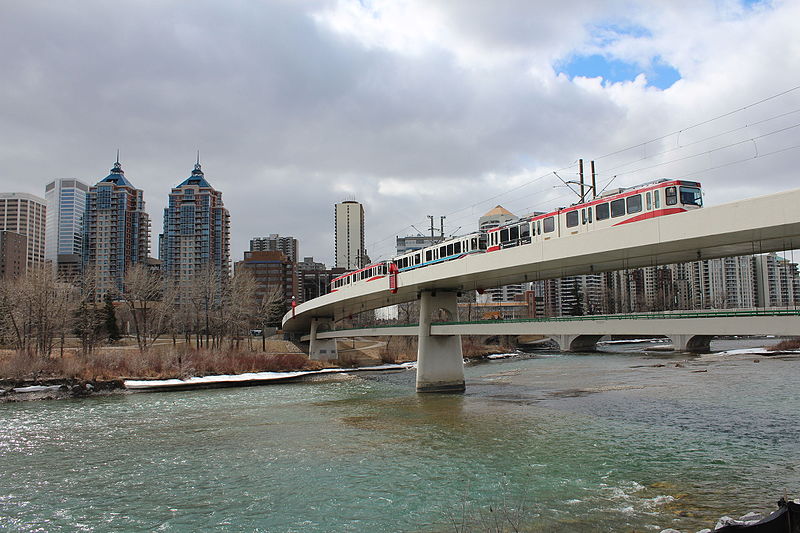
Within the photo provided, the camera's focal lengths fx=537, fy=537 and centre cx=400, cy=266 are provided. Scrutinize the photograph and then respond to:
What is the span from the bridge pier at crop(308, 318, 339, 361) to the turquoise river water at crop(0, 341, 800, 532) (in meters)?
36.6

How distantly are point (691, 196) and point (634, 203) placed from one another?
2346 mm

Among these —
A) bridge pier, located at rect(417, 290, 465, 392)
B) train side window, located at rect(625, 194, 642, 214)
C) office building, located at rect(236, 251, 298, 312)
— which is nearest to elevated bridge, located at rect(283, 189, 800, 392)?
bridge pier, located at rect(417, 290, 465, 392)

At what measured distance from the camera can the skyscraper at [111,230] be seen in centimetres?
14588

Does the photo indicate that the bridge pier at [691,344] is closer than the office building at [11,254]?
Yes

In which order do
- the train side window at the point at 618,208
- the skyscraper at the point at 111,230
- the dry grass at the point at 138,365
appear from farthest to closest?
1. the skyscraper at the point at 111,230
2. the dry grass at the point at 138,365
3. the train side window at the point at 618,208

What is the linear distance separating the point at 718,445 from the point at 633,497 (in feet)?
26.2

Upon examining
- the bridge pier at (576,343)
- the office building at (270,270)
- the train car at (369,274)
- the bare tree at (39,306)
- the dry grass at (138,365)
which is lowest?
the bridge pier at (576,343)

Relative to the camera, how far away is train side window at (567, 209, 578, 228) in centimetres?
2823

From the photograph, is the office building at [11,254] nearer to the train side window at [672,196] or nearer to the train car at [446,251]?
the train car at [446,251]

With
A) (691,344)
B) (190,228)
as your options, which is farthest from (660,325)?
(190,228)

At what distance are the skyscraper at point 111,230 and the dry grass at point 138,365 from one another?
104632 millimetres

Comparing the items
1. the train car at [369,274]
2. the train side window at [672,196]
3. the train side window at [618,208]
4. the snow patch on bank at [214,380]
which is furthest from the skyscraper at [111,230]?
the train side window at [672,196]

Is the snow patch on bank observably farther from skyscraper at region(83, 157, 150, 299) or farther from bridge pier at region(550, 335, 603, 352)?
skyscraper at region(83, 157, 150, 299)

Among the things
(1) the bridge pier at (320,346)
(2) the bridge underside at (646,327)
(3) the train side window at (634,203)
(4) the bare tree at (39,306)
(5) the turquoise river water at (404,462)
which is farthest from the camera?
(1) the bridge pier at (320,346)
